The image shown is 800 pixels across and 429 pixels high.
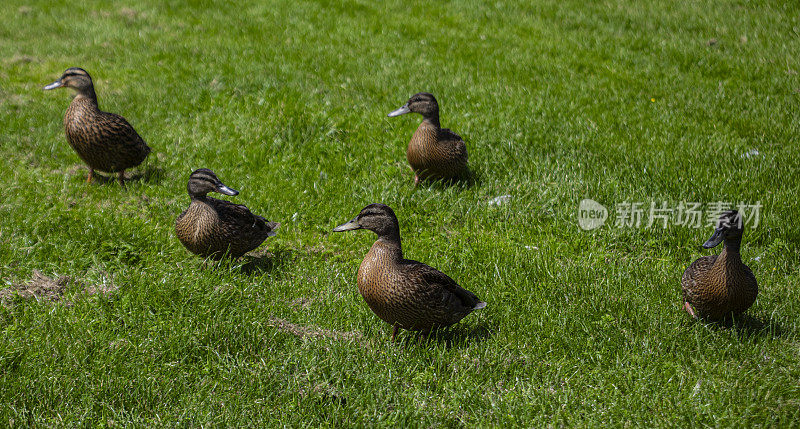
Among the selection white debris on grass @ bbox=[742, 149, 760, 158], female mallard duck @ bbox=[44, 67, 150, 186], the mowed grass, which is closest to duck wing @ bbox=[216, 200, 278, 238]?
the mowed grass

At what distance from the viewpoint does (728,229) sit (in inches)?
175

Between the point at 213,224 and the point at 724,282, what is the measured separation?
3.88m

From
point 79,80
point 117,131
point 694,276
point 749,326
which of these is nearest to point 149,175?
point 117,131

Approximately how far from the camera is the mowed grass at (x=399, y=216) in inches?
150

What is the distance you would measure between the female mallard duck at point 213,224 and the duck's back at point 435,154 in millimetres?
2019

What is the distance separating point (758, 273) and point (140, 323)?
16.5ft

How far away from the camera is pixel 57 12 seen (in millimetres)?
12898

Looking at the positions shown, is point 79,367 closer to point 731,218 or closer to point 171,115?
point 731,218

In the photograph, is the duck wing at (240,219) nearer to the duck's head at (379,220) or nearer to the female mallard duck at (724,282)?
the duck's head at (379,220)

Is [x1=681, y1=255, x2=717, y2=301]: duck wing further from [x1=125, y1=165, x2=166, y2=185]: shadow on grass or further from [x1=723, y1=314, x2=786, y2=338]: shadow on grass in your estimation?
[x1=125, y1=165, x2=166, y2=185]: shadow on grass

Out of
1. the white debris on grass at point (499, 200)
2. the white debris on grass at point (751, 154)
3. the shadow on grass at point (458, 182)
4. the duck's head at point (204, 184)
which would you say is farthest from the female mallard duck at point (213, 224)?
the white debris on grass at point (751, 154)

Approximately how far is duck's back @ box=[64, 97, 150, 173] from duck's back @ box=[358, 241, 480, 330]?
3.75 meters

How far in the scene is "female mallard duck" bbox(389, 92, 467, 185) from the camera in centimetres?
659

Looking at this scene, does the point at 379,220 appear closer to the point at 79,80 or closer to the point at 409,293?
the point at 409,293
